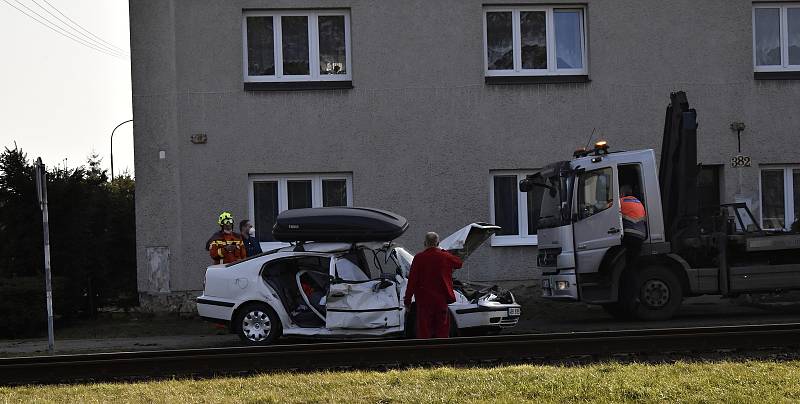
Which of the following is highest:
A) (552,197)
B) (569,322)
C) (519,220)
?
(552,197)

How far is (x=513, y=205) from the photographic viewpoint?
66.8 feet

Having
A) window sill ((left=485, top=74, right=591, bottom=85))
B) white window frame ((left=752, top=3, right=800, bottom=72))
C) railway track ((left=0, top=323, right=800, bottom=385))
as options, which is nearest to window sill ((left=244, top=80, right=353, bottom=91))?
window sill ((left=485, top=74, right=591, bottom=85))

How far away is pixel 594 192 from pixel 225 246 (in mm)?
5747

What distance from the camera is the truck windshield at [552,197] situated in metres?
16.5

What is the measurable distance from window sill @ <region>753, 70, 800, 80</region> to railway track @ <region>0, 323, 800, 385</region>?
31.2ft

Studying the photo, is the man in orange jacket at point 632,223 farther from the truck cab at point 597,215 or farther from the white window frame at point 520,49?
the white window frame at point 520,49

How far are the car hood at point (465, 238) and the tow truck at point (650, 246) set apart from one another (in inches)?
79.3

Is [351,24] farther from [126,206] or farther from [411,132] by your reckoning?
[126,206]

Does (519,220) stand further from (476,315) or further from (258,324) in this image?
(258,324)

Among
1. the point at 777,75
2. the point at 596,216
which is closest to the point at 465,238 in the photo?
the point at 596,216

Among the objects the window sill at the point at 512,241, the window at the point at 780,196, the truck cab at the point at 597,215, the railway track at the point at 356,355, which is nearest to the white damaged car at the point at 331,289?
the railway track at the point at 356,355

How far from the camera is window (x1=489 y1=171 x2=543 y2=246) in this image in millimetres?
20250

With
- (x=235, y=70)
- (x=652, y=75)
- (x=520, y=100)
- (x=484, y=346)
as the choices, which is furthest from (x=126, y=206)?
(x=484, y=346)

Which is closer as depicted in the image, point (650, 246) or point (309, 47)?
point (650, 246)
